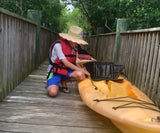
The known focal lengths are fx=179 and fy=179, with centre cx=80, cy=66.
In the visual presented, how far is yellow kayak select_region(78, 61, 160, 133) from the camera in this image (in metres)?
1.68

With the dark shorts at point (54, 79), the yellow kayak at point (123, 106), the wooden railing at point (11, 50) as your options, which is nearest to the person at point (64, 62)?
the dark shorts at point (54, 79)

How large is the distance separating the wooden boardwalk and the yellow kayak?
0.24 metres

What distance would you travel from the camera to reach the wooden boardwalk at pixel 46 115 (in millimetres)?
2109

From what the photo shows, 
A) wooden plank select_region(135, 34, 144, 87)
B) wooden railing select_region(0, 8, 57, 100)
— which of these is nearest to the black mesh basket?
wooden plank select_region(135, 34, 144, 87)

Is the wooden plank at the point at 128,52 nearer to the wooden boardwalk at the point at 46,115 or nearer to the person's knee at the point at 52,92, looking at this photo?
the wooden boardwalk at the point at 46,115

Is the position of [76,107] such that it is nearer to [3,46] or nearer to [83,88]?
[83,88]

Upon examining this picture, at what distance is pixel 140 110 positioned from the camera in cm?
189

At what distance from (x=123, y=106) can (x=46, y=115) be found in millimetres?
1053

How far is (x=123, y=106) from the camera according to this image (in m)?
2.03

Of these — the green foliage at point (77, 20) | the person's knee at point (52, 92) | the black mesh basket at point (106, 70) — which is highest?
the green foliage at point (77, 20)

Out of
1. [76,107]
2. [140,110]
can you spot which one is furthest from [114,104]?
[76,107]

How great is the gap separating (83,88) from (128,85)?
30.0 inches

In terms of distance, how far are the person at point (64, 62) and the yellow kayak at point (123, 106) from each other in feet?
1.42

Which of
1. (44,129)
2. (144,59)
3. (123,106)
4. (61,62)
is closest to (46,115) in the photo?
(44,129)
